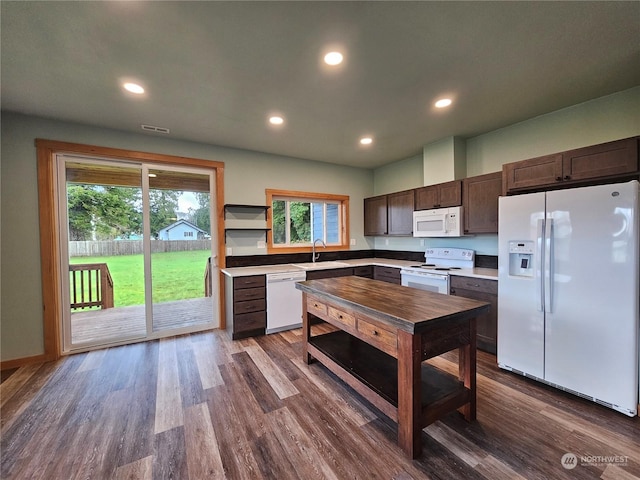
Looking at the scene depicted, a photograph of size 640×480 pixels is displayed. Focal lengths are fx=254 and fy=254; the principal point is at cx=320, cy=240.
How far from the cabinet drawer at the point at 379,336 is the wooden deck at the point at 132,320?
279 cm

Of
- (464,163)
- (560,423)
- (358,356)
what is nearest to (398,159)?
(464,163)

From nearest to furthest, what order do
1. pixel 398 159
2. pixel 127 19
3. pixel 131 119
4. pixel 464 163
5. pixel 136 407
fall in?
pixel 127 19 < pixel 136 407 < pixel 131 119 < pixel 464 163 < pixel 398 159

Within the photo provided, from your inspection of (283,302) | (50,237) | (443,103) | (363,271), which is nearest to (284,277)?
(283,302)

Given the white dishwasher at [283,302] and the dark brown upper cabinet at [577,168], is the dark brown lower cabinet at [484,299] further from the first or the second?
the white dishwasher at [283,302]

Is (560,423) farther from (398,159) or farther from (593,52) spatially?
(398,159)

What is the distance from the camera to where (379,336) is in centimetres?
175

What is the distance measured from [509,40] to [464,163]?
209 cm

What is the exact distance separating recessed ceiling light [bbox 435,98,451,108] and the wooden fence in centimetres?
Result: 350

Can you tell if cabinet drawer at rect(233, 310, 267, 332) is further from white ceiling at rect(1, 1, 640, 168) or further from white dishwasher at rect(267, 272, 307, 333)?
white ceiling at rect(1, 1, 640, 168)

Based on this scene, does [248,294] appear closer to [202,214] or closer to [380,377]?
[202,214]

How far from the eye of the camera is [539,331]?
222cm

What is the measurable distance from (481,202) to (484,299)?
1.20m

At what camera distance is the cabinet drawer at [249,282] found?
131 inches

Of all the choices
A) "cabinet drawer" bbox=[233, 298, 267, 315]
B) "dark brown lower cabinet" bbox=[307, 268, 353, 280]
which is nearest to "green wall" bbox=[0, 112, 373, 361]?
"cabinet drawer" bbox=[233, 298, 267, 315]
